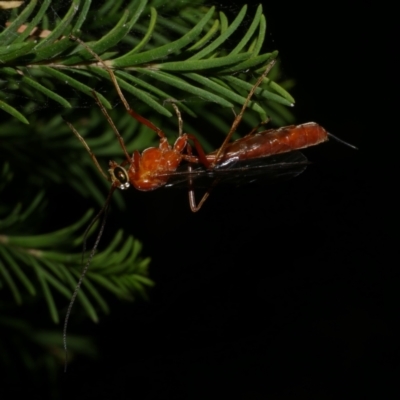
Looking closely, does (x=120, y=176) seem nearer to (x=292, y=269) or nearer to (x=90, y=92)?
(x=90, y=92)

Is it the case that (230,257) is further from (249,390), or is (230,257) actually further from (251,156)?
(251,156)

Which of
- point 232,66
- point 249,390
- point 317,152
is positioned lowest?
point 249,390

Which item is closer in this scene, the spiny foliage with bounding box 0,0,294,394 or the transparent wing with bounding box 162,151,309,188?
the spiny foliage with bounding box 0,0,294,394

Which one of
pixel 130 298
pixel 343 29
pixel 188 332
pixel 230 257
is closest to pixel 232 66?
pixel 130 298

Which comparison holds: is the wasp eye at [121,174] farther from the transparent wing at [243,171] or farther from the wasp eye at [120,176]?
the transparent wing at [243,171]

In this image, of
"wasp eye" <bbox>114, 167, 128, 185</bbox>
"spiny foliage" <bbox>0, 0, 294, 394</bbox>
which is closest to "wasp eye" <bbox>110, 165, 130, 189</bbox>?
Answer: "wasp eye" <bbox>114, 167, 128, 185</bbox>

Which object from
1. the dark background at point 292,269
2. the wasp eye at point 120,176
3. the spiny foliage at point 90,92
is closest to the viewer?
the spiny foliage at point 90,92

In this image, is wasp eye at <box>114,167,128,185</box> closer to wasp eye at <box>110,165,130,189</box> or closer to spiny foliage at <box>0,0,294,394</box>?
wasp eye at <box>110,165,130,189</box>

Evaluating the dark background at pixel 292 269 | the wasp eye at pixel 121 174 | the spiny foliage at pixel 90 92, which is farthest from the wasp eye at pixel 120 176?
the dark background at pixel 292 269
